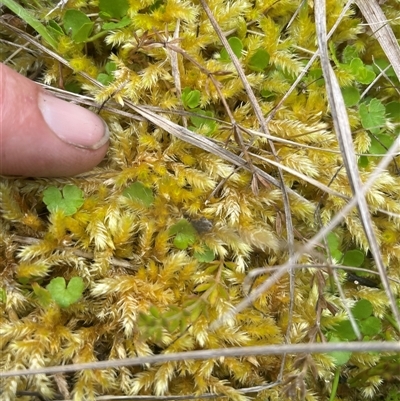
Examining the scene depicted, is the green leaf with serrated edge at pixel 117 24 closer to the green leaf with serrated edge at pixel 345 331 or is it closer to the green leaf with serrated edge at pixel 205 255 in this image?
the green leaf with serrated edge at pixel 205 255

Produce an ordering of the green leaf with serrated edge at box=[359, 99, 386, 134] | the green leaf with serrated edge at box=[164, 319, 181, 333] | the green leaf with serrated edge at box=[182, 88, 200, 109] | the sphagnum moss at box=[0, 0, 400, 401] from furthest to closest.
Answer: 1. the green leaf with serrated edge at box=[359, 99, 386, 134]
2. the green leaf with serrated edge at box=[182, 88, 200, 109]
3. the sphagnum moss at box=[0, 0, 400, 401]
4. the green leaf with serrated edge at box=[164, 319, 181, 333]

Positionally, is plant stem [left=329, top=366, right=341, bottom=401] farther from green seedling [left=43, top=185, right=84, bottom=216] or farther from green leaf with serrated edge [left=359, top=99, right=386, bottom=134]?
green seedling [left=43, top=185, right=84, bottom=216]

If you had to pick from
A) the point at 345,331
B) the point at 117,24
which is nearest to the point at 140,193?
the point at 117,24

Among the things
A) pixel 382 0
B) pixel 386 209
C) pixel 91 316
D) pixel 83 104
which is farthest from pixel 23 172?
pixel 382 0

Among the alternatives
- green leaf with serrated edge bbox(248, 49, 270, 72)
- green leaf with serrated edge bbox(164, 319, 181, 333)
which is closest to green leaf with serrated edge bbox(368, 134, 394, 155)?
green leaf with serrated edge bbox(248, 49, 270, 72)

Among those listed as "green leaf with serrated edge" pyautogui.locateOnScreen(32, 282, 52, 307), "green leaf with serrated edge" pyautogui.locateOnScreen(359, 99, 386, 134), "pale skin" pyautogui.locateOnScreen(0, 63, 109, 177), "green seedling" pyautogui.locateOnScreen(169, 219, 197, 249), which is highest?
"green leaf with serrated edge" pyautogui.locateOnScreen(359, 99, 386, 134)

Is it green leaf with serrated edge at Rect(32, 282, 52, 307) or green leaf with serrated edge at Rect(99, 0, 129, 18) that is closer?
green leaf with serrated edge at Rect(32, 282, 52, 307)
